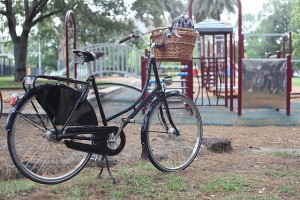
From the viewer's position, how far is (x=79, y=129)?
141 inches

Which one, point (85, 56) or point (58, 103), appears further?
point (85, 56)

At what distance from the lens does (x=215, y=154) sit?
4957mm

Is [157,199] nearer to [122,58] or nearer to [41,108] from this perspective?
[41,108]

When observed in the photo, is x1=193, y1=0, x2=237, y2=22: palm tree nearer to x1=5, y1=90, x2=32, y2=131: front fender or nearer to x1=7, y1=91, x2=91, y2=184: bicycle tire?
x1=7, y1=91, x2=91, y2=184: bicycle tire

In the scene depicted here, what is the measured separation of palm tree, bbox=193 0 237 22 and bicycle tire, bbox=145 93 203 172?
36313 millimetres

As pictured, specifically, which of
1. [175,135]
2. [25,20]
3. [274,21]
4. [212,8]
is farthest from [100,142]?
[274,21]

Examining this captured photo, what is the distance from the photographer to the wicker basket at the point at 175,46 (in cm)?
428

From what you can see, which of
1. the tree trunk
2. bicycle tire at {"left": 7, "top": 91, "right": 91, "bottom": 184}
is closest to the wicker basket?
bicycle tire at {"left": 7, "top": 91, "right": 91, "bottom": 184}

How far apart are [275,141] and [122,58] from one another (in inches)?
285

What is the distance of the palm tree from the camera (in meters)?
40.0

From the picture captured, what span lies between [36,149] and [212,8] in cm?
3751

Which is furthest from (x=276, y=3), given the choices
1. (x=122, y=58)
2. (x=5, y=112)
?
(x=5, y=112)

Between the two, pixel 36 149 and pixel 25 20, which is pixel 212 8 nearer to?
pixel 25 20

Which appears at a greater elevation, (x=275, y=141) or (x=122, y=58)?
(x=122, y=58)
